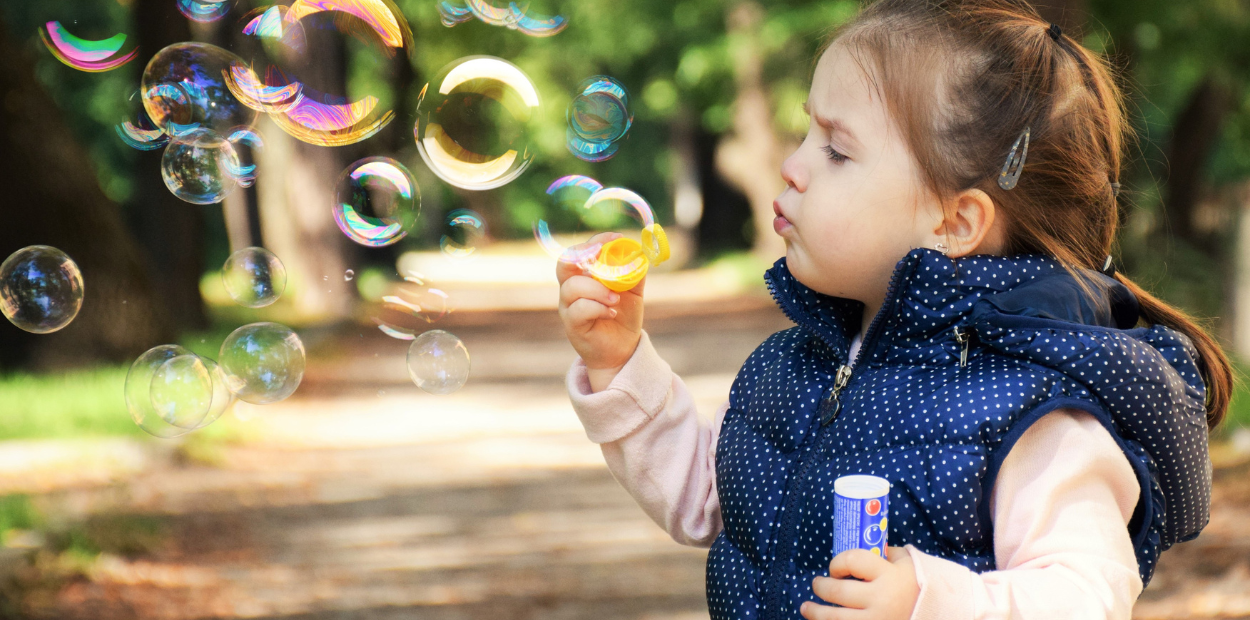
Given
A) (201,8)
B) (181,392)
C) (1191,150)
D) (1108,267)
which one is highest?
(201,8)

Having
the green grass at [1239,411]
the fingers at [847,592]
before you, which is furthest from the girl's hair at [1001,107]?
the green grass at [1239,411]

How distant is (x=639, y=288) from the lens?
5.92 ft

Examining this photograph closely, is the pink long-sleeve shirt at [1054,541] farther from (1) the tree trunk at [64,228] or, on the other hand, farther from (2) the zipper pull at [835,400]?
(1) the tree trunk at [64,228]

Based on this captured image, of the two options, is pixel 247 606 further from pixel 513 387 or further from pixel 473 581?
pixel 513 387

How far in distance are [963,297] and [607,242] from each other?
0.56m

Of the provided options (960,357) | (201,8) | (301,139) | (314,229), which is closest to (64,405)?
(201,8)

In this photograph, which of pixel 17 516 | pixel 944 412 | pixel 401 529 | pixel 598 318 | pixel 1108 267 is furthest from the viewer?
pixel 401 529

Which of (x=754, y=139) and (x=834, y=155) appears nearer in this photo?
(x=834, y=155)

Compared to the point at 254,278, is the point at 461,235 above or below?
above

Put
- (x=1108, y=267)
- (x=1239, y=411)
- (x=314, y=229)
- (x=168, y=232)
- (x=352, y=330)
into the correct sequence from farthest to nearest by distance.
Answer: (x=314, y=229) < (x=352, y=330) < (x=168, y=232) < (x=1239, y=411) < (x=1108, y=267)

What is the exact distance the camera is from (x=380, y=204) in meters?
2.75

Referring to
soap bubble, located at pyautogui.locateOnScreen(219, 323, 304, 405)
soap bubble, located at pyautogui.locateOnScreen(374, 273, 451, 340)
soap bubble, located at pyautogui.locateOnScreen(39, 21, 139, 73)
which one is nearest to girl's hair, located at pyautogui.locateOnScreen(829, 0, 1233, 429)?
soap bubble, located at pyautogui.locateOnScreen(374, 273, 451, 340)

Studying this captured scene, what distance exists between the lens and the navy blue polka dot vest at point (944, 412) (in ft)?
4.56

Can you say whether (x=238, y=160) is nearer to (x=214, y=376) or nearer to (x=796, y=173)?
(x=214, y=376)
